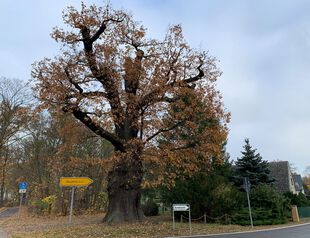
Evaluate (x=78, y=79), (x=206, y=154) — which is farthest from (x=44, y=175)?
(x=206, y=154)

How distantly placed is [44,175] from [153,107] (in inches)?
788

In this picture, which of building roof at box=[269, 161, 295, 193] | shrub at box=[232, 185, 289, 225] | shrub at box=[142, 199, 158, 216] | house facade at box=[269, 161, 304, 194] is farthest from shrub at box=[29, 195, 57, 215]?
house facade at box=[269, 161, 304, 194]

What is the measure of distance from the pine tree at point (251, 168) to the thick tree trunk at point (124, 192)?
1198cm

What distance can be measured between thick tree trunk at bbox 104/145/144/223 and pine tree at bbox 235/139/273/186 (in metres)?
12.0

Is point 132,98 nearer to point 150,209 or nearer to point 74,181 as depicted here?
point 74,181

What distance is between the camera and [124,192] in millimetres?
17141

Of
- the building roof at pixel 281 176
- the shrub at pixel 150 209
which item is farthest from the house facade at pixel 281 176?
the shrub at pixel 150 209

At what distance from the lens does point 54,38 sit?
1555 cm

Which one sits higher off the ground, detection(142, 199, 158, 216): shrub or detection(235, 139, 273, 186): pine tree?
detection(235, 139, 273, 186): pine tree

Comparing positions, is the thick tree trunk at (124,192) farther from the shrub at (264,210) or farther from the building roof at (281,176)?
the building roof at (281,176)

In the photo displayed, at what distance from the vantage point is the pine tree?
2616 centimetres

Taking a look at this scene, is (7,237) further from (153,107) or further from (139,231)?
(153,107)

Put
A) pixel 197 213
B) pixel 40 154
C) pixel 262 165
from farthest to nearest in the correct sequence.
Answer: pixel 40 154
pixel 262 165
pixel 197 213

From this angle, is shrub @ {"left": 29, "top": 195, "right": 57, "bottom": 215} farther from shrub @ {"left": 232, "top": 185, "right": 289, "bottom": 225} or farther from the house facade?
the house facade
